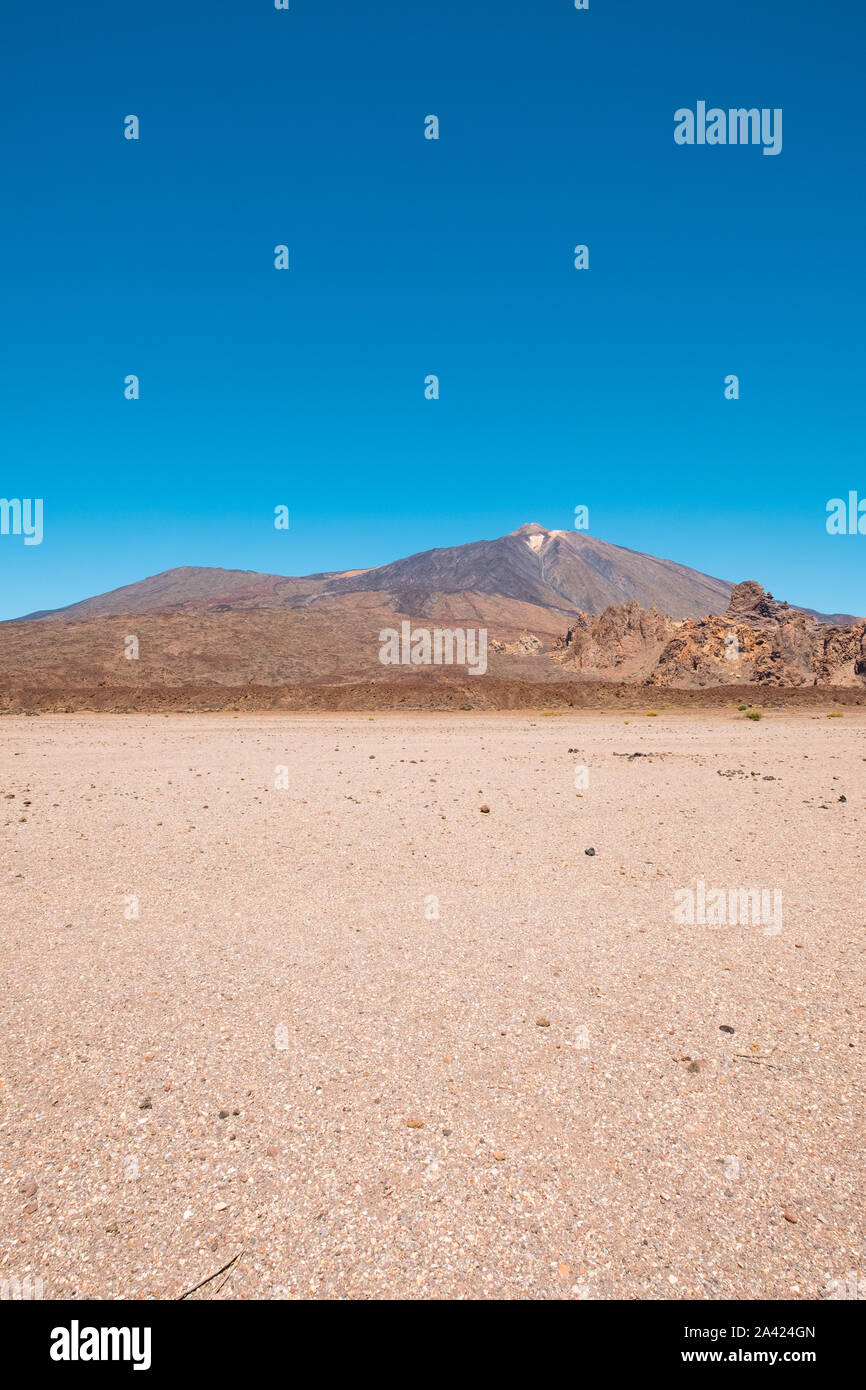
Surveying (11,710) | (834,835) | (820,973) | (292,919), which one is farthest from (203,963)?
(11,710)

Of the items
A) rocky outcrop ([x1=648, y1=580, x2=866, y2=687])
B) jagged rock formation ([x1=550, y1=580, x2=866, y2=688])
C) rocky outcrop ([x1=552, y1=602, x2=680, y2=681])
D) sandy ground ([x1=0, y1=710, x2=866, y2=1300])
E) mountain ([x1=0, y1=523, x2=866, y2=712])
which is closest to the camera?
sandy ground ([x1=0, y1=710, x2=866, y2=1300])

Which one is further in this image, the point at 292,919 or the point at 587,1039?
the point at 292,919

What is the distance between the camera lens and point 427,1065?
482 cm

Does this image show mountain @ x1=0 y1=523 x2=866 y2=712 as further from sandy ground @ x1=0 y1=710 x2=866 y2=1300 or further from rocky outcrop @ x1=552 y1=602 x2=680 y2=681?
sandy ground @ x1=0 y1=710 x2=866 y2=1300

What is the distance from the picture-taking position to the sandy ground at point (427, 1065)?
10.8 ft

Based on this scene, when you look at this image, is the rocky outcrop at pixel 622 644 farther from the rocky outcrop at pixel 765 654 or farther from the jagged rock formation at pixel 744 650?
the rocky outcrop at pixel 765 654

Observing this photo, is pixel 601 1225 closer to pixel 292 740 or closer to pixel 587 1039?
pixel 587 1039

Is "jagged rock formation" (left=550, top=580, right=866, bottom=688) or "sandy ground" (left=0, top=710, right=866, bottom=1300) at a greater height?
"jagged rock formation" (left=550, top=580, right=866, bottom=688)

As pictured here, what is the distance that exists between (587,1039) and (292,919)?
12.2 ft

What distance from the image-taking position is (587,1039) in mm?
5133

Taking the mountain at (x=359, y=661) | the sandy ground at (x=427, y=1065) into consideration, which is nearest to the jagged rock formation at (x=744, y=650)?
the mountain at (x=359, y=661)

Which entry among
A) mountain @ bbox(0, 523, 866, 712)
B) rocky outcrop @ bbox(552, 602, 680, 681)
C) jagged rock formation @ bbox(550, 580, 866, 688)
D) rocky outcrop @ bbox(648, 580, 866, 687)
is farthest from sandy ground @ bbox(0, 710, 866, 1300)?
rocky outcrop @ bbox(552, 602, 680, 681)

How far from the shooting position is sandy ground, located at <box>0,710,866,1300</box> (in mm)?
3281
